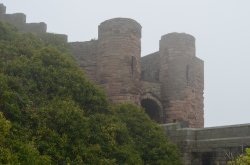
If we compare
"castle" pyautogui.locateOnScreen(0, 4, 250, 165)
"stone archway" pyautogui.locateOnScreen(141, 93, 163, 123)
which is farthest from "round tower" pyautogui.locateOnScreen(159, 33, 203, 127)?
"stone archway" pyautogui.locateOnScreen(141, 93, 163, 123)

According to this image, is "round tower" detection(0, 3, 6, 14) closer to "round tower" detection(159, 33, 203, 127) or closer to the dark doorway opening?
"round tower" detection(159, 33, 203, 127)

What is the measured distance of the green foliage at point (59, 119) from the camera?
1352 cm

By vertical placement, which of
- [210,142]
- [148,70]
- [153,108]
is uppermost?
[148,70]

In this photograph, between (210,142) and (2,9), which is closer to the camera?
(210,142)

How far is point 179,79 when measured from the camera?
2494cm

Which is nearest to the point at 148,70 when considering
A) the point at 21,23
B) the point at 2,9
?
the point at 21,23

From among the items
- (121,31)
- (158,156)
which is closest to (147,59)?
(121,31)

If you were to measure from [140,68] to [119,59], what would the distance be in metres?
1.63

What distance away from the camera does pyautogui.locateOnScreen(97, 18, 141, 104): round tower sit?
21.8 metres

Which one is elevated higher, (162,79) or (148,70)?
(148,70)

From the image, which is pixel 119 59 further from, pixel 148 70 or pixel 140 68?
pixel 148 70

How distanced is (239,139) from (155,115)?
9393 mm

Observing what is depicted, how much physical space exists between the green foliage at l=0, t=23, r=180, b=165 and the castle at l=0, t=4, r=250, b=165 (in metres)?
1.23

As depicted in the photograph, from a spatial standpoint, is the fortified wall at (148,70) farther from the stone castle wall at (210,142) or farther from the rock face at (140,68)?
the stone castle wall at (210,142)
